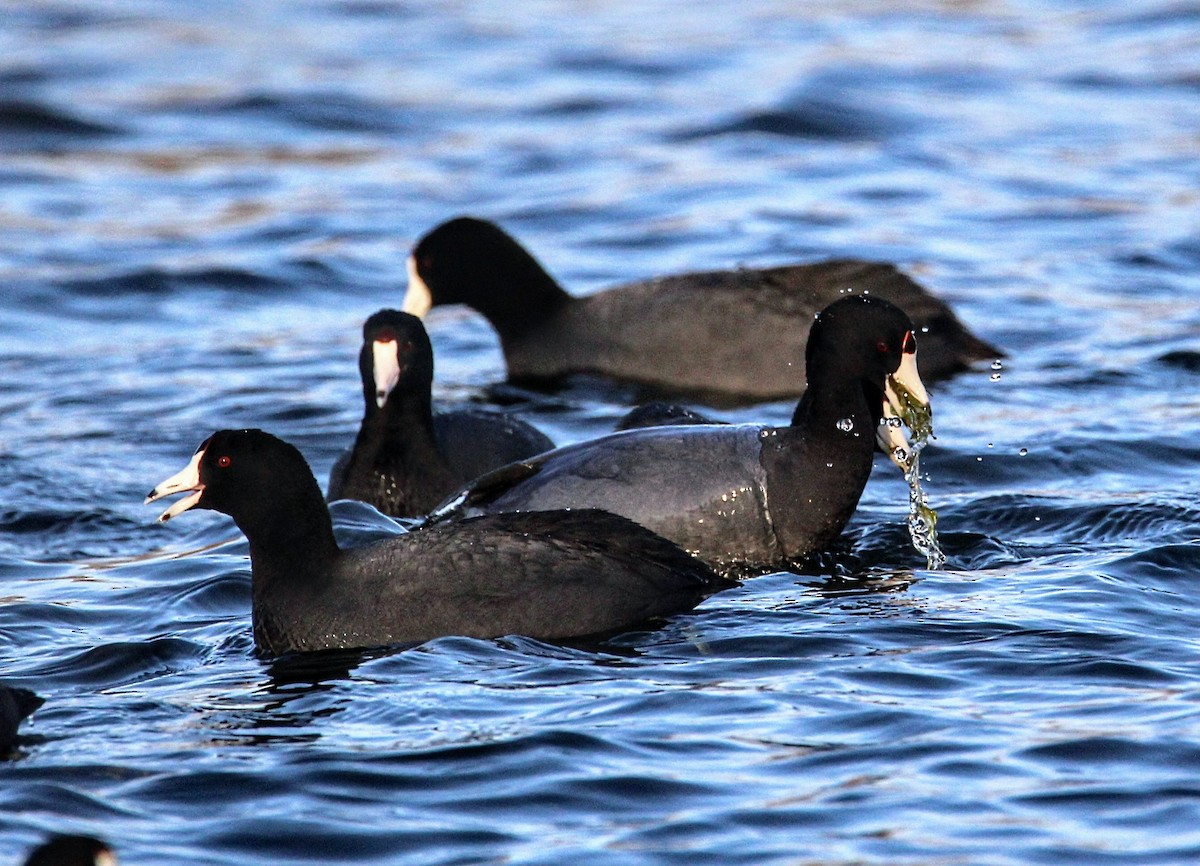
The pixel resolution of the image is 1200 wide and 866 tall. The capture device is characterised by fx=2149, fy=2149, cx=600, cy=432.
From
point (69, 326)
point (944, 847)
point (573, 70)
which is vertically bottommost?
point (944, 847)

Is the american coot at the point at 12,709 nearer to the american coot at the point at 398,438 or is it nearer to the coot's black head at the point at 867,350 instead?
the american coot at the point at 398,438

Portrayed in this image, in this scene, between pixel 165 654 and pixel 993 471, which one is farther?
pixel 993 471

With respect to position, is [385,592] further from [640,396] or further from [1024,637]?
[640,396]

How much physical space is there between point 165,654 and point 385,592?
0.82 m

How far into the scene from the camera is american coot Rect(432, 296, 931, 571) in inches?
311

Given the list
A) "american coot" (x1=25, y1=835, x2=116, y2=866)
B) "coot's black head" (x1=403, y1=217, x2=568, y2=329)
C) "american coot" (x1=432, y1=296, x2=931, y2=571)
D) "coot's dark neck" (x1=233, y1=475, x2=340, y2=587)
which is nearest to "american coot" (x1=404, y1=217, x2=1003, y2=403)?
"coot's black head" (x1=403, y1=217, x2=568, y2=329)

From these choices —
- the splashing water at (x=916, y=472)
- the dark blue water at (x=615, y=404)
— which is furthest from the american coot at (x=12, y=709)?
the splashing water at (x=916, y=472)

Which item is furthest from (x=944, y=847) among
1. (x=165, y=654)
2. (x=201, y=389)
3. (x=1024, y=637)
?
(x=201, y=389)

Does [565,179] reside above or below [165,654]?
above

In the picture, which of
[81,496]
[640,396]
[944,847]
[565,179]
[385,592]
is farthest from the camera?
[565,179]

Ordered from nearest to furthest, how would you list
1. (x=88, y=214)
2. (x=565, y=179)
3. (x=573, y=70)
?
(x=88, y=214) < (x=565, y=179) < (x=573, y=70)

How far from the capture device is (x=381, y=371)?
29.3 feet

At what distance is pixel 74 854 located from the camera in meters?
4.46

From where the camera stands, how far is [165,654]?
7078 mm
